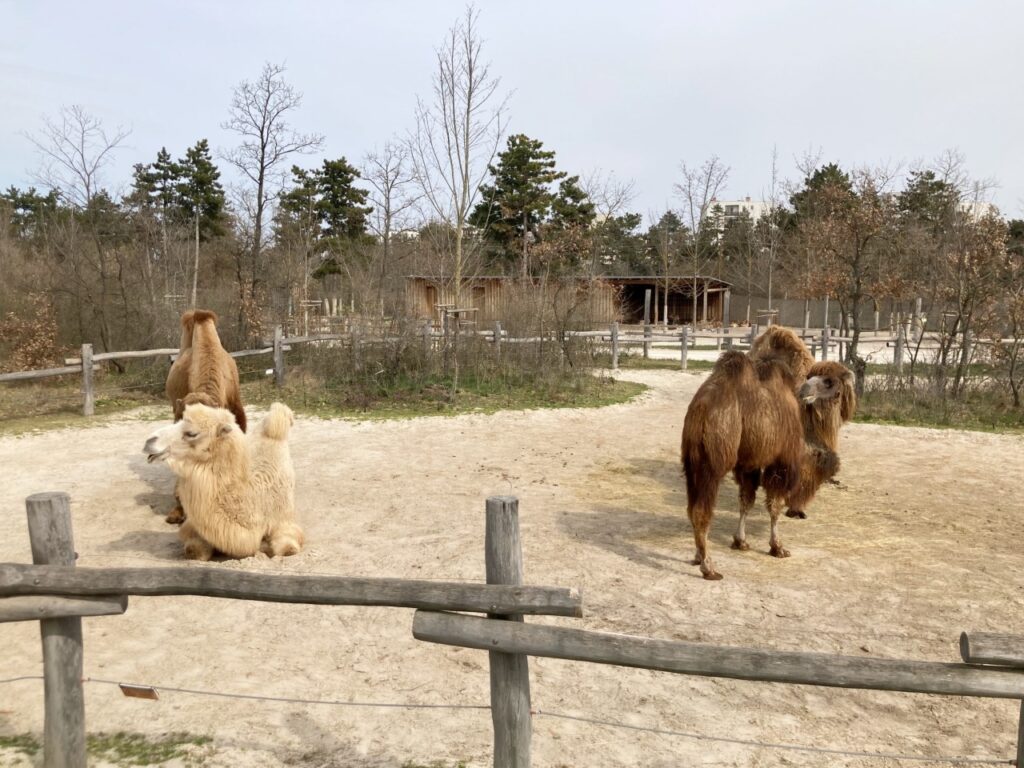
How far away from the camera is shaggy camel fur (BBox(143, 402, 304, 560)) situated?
5.43m

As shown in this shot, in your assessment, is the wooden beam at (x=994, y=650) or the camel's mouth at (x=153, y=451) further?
the camel's mouth at (x=153, y=451)

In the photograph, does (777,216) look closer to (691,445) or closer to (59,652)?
(691,445)

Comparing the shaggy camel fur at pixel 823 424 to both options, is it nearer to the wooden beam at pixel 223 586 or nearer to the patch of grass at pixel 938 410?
the wooden beam at pixel 223 586

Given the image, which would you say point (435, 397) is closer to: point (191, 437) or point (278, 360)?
point (278, 360)

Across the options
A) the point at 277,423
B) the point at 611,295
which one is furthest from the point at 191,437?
the point at 611,295

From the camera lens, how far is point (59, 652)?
3.01 m

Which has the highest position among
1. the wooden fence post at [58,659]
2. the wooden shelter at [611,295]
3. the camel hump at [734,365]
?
the wooden shelter at [611,295]

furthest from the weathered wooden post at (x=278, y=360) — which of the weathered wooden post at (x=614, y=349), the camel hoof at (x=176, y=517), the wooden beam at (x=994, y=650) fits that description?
the wooden beam at (x=994, y=650)

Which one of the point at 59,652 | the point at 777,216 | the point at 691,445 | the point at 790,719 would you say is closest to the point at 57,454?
the point at 59,652

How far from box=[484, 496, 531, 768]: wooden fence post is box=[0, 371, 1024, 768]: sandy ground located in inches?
21.0

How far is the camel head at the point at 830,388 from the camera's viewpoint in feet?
22.2

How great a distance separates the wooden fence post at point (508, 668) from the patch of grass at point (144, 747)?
57.2 inches

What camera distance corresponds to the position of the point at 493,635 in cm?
266

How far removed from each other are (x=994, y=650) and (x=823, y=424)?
468 cm
